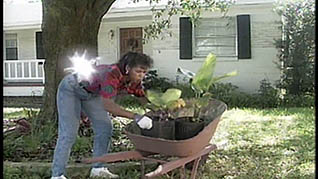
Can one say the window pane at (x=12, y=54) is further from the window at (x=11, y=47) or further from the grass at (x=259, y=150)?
the grass at (x=259, y=150)

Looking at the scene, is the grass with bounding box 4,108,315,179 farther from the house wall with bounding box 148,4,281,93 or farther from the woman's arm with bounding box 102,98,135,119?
the house wall with bounding box 148,4,281,93

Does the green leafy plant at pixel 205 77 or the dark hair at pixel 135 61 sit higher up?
the dark hair at pixel 135 61

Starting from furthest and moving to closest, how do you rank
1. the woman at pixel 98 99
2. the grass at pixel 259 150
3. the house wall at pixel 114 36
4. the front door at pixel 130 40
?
the front door at pixel 130 40 < the house wall at pixel 114 36 < the grass at pixel 259 150 < the woman at pixel 98 99

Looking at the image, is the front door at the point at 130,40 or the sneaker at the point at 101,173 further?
the front door at the point at 130,40

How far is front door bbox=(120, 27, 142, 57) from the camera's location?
14261 mm

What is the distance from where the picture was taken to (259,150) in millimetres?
5617

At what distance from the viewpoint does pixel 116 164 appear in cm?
452

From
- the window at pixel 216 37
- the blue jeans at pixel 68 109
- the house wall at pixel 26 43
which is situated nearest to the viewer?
the blue jeans at pixel 68 109

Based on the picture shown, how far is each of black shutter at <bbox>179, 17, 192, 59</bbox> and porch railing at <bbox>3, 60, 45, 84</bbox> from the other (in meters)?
4.77

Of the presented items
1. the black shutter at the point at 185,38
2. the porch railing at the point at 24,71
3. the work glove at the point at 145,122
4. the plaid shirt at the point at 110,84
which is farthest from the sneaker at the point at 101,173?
the porch railing at the point at 24,71

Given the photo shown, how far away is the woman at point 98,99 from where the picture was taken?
135 inches

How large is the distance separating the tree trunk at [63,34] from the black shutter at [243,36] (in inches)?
244

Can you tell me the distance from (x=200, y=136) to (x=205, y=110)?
303 mm

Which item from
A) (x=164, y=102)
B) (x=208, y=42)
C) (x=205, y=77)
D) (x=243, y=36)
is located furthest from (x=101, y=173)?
(x=208, y=42)
